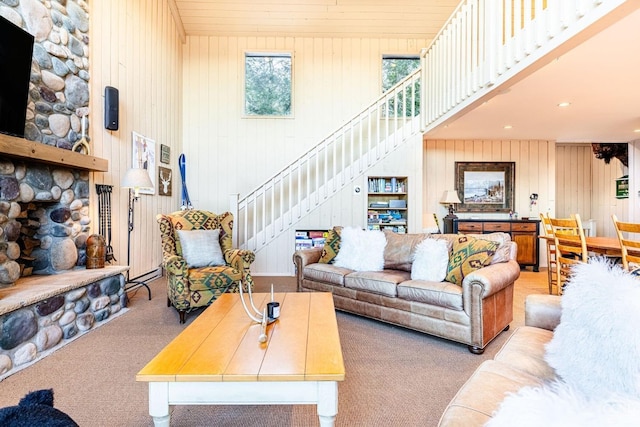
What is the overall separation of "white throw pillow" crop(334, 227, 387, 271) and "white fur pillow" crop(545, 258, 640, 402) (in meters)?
2.11

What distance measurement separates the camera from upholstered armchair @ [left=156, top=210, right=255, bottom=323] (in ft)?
10.0

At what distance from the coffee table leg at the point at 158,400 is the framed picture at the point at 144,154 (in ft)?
10.8

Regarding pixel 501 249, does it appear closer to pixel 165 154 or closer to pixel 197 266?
pixel 197 266

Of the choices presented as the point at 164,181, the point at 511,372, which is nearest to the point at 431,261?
the point at 511,372

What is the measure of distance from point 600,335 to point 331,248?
9.02 feet

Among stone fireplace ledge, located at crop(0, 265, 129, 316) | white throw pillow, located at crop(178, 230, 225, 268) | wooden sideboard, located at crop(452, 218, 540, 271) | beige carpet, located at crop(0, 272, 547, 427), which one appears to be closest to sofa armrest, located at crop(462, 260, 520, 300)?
beige carpet, located at crop(0, 272, 547, 427)

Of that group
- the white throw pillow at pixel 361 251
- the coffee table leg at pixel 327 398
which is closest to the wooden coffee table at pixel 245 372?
the coffee table leg at pixel 327 398

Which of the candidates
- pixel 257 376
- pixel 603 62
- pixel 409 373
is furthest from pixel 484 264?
pixel 257 376

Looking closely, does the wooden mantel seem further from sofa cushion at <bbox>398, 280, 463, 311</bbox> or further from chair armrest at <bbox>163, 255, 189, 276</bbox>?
sofa cushion at <bbox>398, 280, 463, 311</bbox>

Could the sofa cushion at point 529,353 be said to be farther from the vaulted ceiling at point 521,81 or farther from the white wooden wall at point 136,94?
the white wooden wall at point 136,94

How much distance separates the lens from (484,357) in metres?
2.39

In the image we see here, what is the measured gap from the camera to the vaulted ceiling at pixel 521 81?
262 centimetres

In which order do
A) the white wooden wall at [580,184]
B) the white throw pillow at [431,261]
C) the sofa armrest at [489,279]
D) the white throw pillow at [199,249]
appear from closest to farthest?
the sofa armrest at [489,279] → the white throw pillow at [431,261] → the white throw pillow at [199,249] → the white wooden wall at [580,184]

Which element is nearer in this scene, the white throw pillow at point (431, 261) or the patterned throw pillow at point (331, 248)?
the white throw pillow at point (431, 261)
